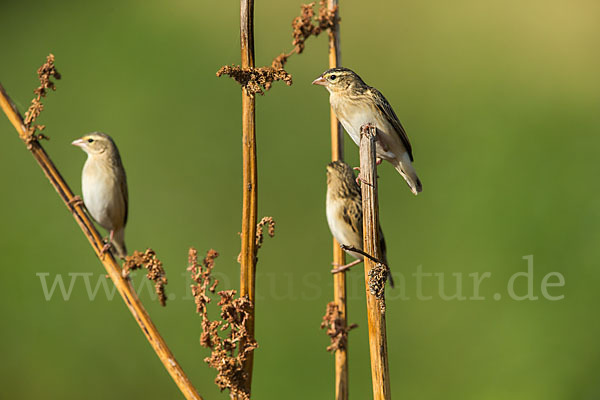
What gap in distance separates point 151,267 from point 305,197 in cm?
295

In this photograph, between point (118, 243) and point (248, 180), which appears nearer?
point (248, 180)

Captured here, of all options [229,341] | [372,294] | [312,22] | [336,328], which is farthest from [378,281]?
[312,22]

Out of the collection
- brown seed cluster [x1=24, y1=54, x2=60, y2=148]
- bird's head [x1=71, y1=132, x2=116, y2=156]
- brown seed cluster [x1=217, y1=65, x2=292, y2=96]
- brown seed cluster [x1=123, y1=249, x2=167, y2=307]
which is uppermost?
bird's head [x1=71, y1=132, x2=116, y2=156]

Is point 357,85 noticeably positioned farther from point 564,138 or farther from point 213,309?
point 564,138

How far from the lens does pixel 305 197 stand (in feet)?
15.0

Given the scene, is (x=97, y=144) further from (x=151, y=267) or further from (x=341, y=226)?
(x=151, y=267)

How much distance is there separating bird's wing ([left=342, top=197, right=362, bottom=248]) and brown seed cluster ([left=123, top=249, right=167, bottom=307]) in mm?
1593

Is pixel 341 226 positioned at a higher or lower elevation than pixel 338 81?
lower

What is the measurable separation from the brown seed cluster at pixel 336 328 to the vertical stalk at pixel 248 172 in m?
0.45

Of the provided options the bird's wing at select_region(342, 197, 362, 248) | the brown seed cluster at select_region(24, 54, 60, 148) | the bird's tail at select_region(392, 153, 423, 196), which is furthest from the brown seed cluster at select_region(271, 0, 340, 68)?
the bird's wing at select_region(342, 197, 362, 248)

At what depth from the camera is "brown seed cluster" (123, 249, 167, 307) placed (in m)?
1.63

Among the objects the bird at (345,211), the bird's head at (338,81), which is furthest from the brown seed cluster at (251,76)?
the bird at (345,211)

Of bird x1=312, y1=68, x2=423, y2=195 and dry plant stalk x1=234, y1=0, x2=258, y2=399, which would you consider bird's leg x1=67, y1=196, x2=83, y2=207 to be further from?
bird x1=312, y1=68, x2=423, y2=195

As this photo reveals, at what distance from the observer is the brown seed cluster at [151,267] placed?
1.63 metres
